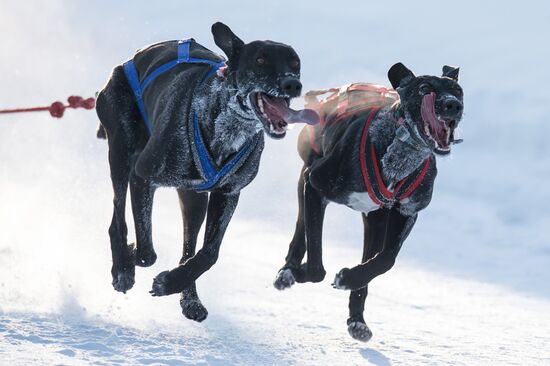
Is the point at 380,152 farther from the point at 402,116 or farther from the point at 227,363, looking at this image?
the point at 227,363

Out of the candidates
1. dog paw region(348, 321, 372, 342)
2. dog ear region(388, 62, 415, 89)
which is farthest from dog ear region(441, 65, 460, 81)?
dog paw region(348, 321, 372, 342)

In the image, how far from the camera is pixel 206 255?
693 centimetres

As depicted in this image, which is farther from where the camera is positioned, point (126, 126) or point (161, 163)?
point (126, 126)

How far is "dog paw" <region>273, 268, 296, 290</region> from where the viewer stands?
25.9ft

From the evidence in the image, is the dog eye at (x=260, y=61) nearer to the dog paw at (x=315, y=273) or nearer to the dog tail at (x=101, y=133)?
the dog paw at (x=315, y=273)

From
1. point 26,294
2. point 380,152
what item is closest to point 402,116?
point 380,152

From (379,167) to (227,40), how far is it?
1659 mm

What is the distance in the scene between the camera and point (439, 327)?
1108 cm

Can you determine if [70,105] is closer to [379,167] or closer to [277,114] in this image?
[277,114]

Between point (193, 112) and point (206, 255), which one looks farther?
point (206, 255)

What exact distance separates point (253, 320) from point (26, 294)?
2.33 m

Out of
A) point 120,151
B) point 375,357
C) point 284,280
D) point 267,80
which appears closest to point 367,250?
point 284,280

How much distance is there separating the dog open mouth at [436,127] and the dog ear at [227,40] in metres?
1.46

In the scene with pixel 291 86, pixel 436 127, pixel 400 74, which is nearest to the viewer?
pixel 291 86
